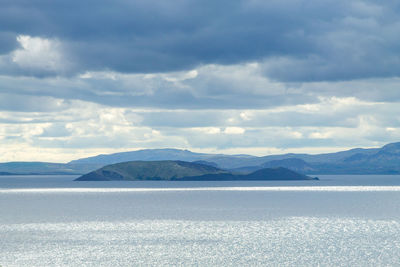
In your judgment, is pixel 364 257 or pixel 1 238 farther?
pixel 1 238

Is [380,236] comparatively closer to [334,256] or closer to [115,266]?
[334,256]

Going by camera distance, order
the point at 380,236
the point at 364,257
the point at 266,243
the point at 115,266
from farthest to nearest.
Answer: the point at 380,236 → the point at 266,243 → the point at 364,257 → the point at 115,266

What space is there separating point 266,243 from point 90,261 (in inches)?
1271

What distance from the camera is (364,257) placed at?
83000mm

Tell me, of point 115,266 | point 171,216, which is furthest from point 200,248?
point 171,216

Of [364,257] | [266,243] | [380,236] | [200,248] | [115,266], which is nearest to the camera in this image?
[115,266]

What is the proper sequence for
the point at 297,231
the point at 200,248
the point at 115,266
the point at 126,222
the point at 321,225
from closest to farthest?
the point at 115,266, the point at 200,248, the point at 297,231, the point at 321,225, the point at 126,222

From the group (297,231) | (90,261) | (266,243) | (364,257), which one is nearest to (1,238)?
(90,261)

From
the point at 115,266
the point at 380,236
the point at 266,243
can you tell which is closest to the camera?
the point at 115,266

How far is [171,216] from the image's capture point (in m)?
165

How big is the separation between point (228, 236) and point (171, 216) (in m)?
57.7

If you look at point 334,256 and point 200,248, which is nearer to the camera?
point 334,256

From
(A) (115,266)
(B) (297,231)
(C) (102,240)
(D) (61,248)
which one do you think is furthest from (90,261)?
(B) (297,231)

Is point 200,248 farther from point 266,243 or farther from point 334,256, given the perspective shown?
point 334,256
